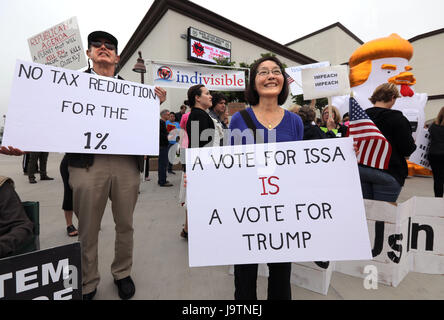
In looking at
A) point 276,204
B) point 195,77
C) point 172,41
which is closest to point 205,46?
point 172,41

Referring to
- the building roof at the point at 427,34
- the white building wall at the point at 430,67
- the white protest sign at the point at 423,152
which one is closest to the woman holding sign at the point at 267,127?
the white protest sign at the point at 423,152

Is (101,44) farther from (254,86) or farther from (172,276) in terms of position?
(172,276)

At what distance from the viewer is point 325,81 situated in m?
3.02

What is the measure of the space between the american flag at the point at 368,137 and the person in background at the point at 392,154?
22.5 inches

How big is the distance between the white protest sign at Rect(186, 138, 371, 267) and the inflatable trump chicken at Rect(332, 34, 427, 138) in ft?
18.2

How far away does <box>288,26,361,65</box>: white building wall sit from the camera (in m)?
19.9

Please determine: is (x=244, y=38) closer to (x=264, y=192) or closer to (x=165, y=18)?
(x=165, y=18)

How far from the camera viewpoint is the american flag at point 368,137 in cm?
147

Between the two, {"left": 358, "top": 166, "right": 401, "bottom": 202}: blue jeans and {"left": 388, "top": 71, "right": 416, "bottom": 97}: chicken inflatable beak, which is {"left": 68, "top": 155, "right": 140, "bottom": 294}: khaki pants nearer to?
{"left": 358, "top": 166, "right": 401, "bottom": 202}: blue jeans

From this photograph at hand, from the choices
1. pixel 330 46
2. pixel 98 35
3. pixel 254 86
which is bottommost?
pixel 254 86

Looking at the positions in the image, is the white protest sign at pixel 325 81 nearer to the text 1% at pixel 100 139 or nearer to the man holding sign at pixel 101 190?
the man holding sign at pixel 101 190

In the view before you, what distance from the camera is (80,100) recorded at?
1.48 m

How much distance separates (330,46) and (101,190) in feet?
77.9
